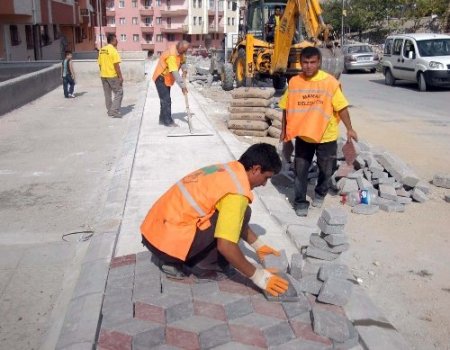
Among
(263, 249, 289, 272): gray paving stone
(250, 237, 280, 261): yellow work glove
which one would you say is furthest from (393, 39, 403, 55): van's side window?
(263, 249, 289, 272): gray paving stone

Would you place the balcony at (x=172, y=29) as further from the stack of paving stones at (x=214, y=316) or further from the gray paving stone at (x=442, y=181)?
the stack of paving stones at (x=214, y=316)

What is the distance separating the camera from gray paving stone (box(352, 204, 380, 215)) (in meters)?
5.91

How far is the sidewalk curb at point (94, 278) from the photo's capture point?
3188mm

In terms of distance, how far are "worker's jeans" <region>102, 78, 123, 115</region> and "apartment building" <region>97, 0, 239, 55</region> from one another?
204ft

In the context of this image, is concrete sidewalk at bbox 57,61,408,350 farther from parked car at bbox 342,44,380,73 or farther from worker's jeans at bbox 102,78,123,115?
parked car at bbox 342,44,380,73

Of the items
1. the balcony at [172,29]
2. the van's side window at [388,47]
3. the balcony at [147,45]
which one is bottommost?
the balcony at [147,45]

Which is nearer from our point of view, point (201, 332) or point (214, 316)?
point (201, 332)

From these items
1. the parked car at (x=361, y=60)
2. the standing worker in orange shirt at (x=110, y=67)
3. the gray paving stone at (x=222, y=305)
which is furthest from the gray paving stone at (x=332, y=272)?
the parked car at (x=361, y=60)

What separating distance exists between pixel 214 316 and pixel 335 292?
2.62 feet

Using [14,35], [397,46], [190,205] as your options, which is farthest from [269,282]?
[14,35]

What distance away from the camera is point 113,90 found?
11719 mm

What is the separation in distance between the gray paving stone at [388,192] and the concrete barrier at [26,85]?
30.8 feet

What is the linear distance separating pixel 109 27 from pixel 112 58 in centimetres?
6943

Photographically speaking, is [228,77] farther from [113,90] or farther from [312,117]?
[312,117]
